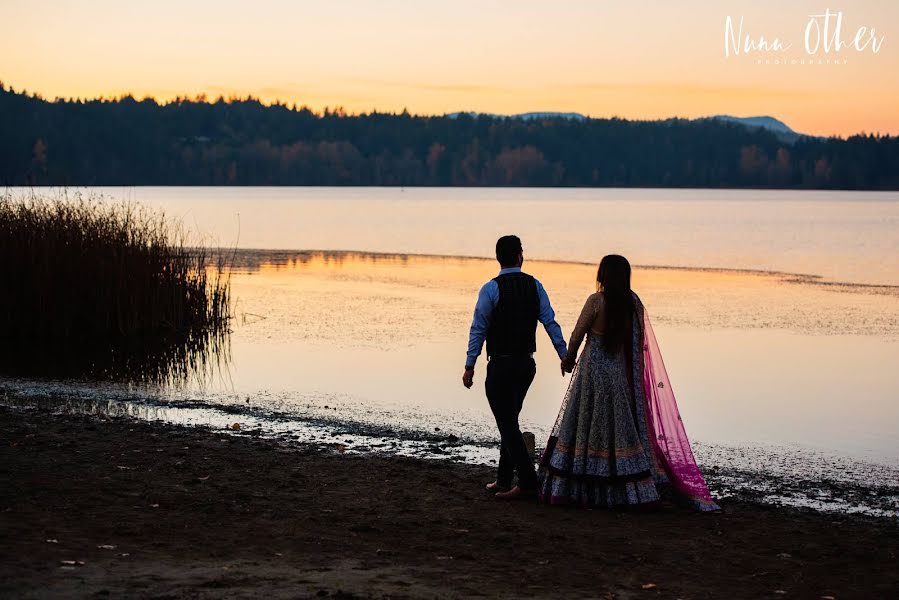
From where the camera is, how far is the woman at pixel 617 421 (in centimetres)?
731

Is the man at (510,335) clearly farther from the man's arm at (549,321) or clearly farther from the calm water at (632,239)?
the calm water at (632,239)

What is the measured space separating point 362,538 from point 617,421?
185 cm

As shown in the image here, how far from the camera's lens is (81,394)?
12.3 m

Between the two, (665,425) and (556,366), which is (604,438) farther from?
(556,366)

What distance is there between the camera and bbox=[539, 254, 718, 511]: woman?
7309 mm

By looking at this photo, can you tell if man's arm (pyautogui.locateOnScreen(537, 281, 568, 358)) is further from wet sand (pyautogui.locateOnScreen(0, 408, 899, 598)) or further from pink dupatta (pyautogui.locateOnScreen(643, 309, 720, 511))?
wet sand (pyautogui.locateOnScreen(0, 408, 899, 598))

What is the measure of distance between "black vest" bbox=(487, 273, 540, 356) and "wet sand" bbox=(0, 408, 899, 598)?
1.11m

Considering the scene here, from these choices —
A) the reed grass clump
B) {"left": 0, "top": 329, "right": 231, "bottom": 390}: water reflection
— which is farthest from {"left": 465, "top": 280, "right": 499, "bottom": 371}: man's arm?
the reed grass clump

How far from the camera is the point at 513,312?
734cm

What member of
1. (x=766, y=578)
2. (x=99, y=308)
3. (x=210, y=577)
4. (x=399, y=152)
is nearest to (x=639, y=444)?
(x=766, y=578)

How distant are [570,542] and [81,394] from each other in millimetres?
7402

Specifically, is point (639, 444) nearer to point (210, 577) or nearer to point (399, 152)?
point (210, 577)

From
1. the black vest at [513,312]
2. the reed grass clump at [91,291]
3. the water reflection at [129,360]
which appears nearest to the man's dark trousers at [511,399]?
the black vest at [513,312]

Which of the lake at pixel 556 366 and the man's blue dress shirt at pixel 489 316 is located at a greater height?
the man's blue dress shirt at pixel 489 316
